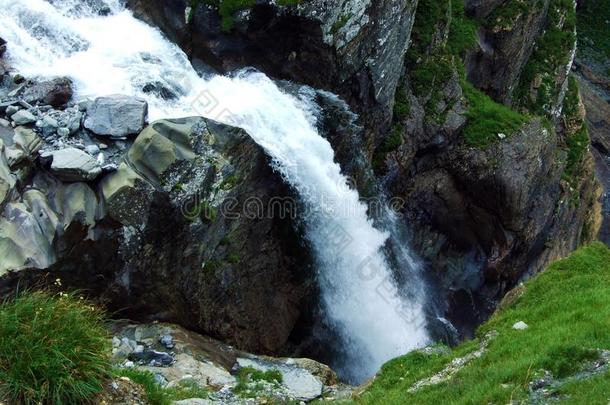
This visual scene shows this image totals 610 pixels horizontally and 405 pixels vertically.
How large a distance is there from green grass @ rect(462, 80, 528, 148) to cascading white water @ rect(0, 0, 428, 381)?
7171mm

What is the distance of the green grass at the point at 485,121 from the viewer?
27.4 m

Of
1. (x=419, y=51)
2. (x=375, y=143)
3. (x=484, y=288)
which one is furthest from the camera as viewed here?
(x=484, y=288)

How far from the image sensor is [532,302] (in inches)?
619

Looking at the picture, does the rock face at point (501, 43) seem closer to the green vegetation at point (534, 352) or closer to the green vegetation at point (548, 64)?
the green vegetation at point (548, 64)

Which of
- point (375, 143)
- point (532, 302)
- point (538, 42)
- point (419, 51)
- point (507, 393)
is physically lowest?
point (507, 393)

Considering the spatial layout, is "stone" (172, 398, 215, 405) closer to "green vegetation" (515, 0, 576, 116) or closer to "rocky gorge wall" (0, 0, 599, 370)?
"rocky gorge wall" (0, 0, 599, 370)

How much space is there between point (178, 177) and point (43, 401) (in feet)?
26.2

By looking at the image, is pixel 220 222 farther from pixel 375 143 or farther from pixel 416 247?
pixel 416 247

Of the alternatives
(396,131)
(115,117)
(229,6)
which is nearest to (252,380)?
(115,117)

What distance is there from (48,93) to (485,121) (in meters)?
18.0

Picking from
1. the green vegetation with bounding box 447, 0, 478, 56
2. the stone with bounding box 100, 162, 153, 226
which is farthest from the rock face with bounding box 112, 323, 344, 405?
the green vegetation with bounding box 447, 0, 478, 56

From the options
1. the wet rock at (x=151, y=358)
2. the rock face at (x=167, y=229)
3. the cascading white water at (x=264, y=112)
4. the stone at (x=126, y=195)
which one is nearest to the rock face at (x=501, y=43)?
the cascading white water at (x=264, y=112)

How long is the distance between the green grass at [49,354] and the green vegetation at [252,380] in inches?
218

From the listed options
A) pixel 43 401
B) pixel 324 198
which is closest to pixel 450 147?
pixel 324 198
